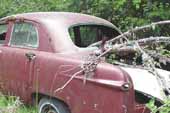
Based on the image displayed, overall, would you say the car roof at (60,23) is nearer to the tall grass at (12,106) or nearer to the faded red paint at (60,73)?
the faded red paint at (60,73)

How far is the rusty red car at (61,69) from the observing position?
5594 millimetres

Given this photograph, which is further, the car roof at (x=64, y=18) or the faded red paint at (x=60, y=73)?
the car roof at (x=64, y=18)

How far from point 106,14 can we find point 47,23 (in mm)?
3727

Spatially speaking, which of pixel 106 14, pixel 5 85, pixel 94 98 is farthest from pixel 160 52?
pixel 106 14

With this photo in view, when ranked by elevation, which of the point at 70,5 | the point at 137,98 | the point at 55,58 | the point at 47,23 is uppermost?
the point at 70,5

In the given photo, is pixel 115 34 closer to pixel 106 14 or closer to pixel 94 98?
pixel 94 98

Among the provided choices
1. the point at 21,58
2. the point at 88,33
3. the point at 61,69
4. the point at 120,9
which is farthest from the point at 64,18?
the point at 120,9

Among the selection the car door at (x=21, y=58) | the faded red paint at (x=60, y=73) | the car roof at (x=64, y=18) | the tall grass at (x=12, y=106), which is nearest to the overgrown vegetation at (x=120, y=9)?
the tall grass at (x=12, y=106)

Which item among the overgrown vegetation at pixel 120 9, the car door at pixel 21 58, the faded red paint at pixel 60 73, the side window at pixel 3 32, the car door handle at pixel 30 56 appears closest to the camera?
the faded red paint at pixel 60 73

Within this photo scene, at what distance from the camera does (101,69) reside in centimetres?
575

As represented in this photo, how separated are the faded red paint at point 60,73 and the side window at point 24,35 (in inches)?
3.2

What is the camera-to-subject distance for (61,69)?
633 centimetres

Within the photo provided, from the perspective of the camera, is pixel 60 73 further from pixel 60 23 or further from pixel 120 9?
pixel 120 9

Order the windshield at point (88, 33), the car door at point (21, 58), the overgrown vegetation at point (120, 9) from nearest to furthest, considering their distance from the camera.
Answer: the car door at point (21, 58)
the windshield at point (88, 33)
the overgrown vegetation at point (120, 9)
